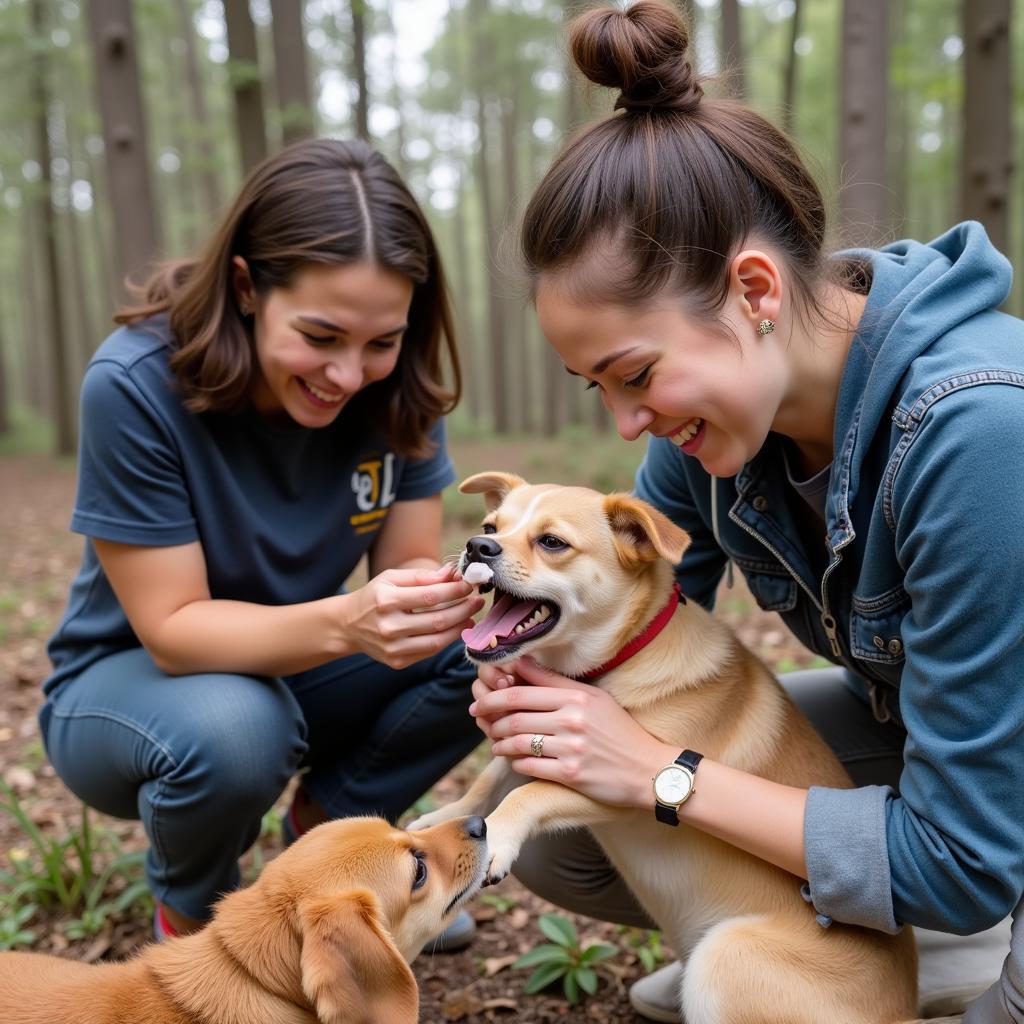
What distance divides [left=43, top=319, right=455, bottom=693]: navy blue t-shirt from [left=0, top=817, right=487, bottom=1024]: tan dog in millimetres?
1083

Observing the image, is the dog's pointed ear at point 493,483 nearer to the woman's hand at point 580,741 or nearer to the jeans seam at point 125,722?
the woman's hand at point 580,741

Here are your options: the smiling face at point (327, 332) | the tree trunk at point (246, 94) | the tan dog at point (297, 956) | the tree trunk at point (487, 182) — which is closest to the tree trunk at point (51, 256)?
the tree trunk at point (246, 94)

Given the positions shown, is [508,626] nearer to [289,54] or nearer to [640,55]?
[640,55]

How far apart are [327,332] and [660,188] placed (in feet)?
3.98

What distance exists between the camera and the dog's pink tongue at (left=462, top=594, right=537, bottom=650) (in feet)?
8.28

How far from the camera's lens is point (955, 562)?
1.89 m

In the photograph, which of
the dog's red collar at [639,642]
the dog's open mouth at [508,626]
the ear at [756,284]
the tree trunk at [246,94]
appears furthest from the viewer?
the tree trunk at [246,94]

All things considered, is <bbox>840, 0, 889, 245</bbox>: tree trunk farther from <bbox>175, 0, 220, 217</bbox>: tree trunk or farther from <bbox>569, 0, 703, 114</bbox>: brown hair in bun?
<bbox>175, 0, 220, 217</bbox>: tree trunk

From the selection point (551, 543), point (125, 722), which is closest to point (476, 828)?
point (551, 543)

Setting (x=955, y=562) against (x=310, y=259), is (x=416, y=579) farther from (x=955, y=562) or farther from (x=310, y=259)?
(x=955, y=562)

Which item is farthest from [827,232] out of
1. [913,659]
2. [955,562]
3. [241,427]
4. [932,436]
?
[241,427]

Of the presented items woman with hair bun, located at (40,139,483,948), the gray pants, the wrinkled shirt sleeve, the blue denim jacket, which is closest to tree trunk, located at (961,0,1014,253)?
the gray pants

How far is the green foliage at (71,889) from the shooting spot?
3199 mm

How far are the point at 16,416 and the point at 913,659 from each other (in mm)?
31268
